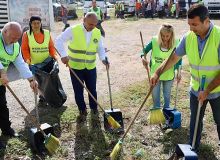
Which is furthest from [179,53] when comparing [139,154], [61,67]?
[61,67]

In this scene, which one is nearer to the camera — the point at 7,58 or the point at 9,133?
the point at 7,58

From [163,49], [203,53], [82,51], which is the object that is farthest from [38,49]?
[203,53]

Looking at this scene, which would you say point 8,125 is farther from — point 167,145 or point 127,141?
point 167,145

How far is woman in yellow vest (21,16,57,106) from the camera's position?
605cm

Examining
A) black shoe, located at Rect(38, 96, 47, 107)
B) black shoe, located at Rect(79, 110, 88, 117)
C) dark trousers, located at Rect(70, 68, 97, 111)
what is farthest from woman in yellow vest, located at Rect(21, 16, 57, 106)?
black shoe, located at Rect(79, 110, 88, 117)

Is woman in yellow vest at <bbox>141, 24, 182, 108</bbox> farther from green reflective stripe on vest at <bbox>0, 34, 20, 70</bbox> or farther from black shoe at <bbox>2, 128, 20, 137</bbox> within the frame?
black shoe at <bbox>2, 128, 20, 137</bbox>

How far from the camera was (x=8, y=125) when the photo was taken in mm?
5328

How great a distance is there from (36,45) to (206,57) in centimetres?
321

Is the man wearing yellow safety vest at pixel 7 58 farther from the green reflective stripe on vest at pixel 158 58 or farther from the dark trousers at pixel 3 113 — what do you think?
the green reflective stripe on vest at pixel 158 58

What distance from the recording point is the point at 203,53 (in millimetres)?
3832

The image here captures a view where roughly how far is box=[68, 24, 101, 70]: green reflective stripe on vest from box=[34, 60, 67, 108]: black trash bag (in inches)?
18.7

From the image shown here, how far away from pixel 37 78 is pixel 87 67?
1015mm

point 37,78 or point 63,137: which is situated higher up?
point 37,78

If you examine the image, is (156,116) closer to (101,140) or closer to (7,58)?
(101,140)
